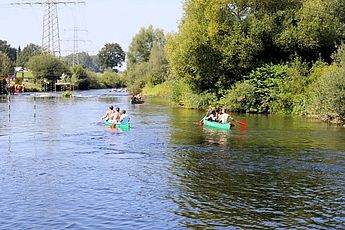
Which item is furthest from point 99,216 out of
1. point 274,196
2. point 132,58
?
point 132,58

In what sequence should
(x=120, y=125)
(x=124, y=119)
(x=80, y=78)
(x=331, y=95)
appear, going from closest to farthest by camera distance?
(x=120, y=125) → (x=124, y=119) → (x=331, y=95) → (x=80, y=78)

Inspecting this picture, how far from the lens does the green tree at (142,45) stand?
432 ft

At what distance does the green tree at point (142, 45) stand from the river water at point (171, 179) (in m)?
97.4

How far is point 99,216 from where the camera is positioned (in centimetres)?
1540

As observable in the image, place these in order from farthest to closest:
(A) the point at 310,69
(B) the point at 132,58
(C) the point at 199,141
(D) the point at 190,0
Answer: (B) the point at 132,58, (D) the point at 190,0, (A) the point at 310,69, (C) the point at 199,141

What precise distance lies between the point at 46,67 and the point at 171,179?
120 metres

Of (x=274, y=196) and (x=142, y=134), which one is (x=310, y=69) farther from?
(x=274, y=196)

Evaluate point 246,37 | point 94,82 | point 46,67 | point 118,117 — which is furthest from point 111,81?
point 118,117

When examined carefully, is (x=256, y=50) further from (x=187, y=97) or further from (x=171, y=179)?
(x=171, y=179)

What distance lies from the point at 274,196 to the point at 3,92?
102 m

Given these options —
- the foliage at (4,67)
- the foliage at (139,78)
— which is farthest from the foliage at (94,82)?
the foliage at (139,78)

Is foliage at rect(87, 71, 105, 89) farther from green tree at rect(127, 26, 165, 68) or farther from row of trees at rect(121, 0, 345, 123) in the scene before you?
row of trees at rect(121, 0, 345, 123)

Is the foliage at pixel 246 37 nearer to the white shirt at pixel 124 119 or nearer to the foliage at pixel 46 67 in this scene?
the white shirt at pixel 124 119

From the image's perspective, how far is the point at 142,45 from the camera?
433 ft
